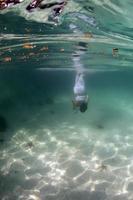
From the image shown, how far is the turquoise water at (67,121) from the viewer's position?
13.9 metres

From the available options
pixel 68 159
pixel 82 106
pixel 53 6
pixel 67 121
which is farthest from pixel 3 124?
pixel 53 6

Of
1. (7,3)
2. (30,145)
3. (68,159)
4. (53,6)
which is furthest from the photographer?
(7,3)

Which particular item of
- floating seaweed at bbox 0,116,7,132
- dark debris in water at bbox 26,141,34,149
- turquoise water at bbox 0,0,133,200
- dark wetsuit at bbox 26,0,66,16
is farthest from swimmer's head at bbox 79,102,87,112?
dark wetsuit at bbox 26,0,66,16

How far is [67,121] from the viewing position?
2148 cm

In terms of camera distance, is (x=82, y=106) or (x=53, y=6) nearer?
(x=53, y=6)

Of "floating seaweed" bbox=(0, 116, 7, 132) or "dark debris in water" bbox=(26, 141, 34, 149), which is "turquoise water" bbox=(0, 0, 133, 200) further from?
"floating seaweed" bbox=(0, 116, 7, 132)

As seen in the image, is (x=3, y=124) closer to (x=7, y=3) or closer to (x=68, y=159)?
(x=68, y=159)

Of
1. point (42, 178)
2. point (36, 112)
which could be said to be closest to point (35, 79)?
point (36, 112)

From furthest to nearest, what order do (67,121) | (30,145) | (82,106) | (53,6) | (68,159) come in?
(82,106) → (67,121) → (53,6) → (30,145) → (68,159)

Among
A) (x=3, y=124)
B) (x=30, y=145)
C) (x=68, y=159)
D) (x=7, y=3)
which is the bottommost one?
(x=3, y=124)

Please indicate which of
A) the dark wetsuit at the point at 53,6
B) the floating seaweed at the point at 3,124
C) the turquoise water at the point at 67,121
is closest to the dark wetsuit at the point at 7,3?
the turquoise water at the point at 67,121

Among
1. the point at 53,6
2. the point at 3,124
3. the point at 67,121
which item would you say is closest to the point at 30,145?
the point at 3,124

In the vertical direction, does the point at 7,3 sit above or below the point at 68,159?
above

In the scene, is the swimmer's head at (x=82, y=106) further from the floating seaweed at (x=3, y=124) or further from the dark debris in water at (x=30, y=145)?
the floating seaweed at (x=3, y=124)
